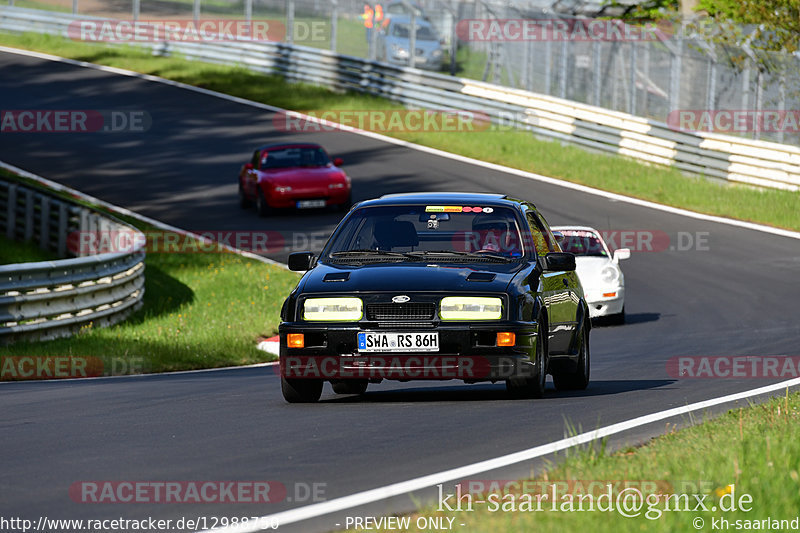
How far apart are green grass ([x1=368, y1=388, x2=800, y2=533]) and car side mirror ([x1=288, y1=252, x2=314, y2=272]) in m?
3.55

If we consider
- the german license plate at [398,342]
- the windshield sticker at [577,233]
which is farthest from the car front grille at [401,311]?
the windshield sticker at [577,233]

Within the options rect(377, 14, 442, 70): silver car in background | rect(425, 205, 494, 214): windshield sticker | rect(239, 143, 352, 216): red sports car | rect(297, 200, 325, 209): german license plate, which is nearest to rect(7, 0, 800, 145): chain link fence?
rect(377, 14, 442, 70): silver car in background

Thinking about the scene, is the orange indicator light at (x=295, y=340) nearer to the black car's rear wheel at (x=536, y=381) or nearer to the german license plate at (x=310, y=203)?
the black car's rear wheel at (x=536, y=381)

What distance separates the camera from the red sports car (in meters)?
28.7

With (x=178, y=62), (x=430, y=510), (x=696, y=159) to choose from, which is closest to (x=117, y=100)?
(x=178, y=62)

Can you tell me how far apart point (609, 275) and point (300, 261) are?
31.0ft

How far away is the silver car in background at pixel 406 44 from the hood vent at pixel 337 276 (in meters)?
29.0

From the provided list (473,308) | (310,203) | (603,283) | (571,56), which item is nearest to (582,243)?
(603,283)

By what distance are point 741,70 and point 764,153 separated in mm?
1880

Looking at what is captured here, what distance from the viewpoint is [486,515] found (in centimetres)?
590

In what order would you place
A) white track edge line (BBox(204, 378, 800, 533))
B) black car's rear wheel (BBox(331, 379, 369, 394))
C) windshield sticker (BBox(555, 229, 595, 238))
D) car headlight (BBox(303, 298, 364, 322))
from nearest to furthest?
white track edge line (BBox(204, 378, 800, 533)) < car headlight (BBox(303, 298, 364, 322)) < black car's rear wheel (BBox(331, 379, 369, 394)) < windshield sticker (BBox(555, 229, 595, 238))

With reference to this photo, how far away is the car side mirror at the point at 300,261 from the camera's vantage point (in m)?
10.9

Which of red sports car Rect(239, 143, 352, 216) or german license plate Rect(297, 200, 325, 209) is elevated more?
red sports car Rect(239, 143, 352, 216)

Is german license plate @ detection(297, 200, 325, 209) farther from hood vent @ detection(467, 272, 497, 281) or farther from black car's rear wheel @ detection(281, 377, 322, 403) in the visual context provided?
hood vent @ detection(467, 272, 497, 281)
